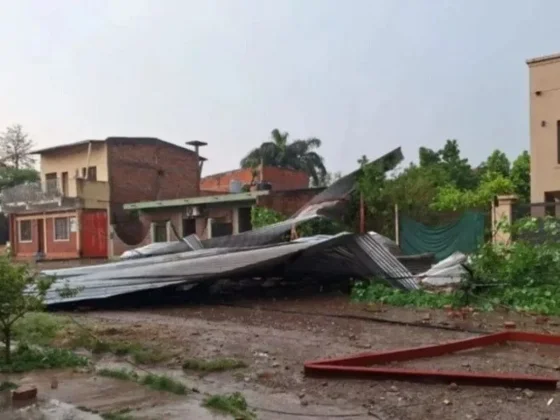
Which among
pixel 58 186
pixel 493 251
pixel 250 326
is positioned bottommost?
pixel 250 326

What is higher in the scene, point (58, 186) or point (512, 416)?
point (58, 186)

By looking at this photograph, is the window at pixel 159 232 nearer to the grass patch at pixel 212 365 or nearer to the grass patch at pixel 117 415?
the grass patch at pixel 212 365

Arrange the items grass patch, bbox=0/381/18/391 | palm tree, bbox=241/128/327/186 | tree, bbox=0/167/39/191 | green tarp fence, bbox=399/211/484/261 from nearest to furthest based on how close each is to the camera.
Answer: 1. grass patch, bbox=0/381/18/391
2. green tarp fence, bbox=399/211/484/261
3. palm tree, bbox=241/128/327/186
4. tree, bbox=0/167/39/191

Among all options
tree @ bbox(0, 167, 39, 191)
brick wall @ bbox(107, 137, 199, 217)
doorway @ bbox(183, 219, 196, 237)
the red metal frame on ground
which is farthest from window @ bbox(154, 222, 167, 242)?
the red metal frame on ground

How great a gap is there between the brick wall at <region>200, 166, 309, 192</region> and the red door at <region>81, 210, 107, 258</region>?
8807 millimetres

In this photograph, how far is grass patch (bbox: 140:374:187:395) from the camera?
18.9ft

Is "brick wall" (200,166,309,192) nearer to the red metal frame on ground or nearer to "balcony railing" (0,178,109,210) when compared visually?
"balcony railing" (0,178,109,210)

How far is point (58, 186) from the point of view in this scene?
136 feet

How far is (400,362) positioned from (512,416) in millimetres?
2147

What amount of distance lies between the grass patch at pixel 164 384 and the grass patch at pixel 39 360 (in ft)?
4.49

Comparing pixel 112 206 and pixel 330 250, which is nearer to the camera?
pixel 330 250

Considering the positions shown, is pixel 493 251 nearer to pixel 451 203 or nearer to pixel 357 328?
pixel 357 328

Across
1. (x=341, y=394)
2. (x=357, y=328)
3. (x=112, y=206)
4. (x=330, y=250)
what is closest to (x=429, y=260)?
A: (x=330, y=250)

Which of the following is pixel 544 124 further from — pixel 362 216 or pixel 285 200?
pixel 285 200
